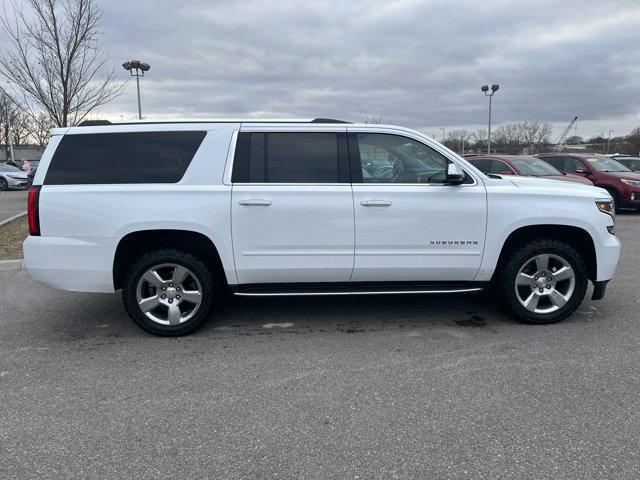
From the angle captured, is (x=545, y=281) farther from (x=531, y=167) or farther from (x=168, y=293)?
(x=531, y=167)

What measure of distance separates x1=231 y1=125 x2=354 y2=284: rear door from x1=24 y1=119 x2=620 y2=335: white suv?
12 mm

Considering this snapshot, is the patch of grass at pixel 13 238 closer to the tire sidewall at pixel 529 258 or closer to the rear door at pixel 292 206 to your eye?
the rear door at pixel 292 206

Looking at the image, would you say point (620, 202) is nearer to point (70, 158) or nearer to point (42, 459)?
point (70, 158)

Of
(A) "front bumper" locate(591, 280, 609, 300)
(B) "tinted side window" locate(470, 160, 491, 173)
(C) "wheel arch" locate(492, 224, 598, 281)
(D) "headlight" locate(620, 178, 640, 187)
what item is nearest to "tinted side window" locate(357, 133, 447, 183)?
(C) "wheel arch" locate(492, 224, 598, 281)

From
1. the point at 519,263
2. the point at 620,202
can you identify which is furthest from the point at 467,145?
the point at 519,263

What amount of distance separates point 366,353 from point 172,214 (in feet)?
6.65

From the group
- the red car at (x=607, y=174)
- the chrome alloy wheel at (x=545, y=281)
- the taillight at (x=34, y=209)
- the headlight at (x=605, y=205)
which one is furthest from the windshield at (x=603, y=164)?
the taillight at (x=34, y=209)

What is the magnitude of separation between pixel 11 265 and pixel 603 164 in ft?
47.5

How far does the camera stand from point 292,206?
4199 millimetres

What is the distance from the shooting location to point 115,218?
411 cm

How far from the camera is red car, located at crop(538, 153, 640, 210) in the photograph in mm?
12633

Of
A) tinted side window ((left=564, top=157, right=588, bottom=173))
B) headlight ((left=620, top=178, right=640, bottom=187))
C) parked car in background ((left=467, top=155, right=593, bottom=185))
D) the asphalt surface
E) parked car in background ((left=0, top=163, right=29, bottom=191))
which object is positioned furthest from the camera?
parked car in background ((left=0, top=163, right=29, bottom=191))

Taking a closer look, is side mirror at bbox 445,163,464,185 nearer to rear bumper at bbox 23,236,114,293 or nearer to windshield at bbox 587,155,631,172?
rear bumper at bbox 23,236,114,293

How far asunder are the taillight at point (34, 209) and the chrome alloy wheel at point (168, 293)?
98 cm
